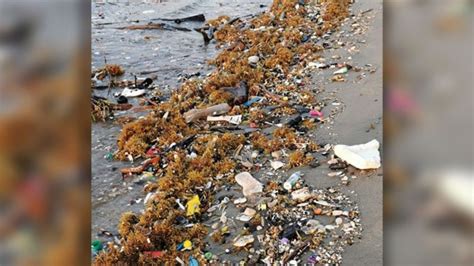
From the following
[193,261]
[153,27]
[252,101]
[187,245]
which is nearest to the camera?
Result: [193,261]

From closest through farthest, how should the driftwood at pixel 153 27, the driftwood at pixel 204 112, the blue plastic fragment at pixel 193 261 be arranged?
the blue plastic fragment at pixel 193 261 → the driftwood at pixel 204 112 → the driftwood at pixel 153 27

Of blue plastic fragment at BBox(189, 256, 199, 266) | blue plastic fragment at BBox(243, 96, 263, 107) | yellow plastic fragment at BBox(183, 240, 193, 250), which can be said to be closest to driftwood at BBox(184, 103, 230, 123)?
blue plastic fragment at BBox(243, 96, 263, 107)

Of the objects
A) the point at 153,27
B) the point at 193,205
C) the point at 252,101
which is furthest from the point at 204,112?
the point at 153,27

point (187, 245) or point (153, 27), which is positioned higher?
point (153, 27)

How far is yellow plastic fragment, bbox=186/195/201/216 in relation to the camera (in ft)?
18.3

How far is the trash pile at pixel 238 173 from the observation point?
4.88 m

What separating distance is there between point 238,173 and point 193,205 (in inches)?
32.7

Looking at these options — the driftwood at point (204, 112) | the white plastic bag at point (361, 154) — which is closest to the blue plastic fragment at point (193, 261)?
the white plastic bag at point (361, 154)

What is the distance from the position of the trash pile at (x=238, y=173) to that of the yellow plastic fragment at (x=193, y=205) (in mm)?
15
